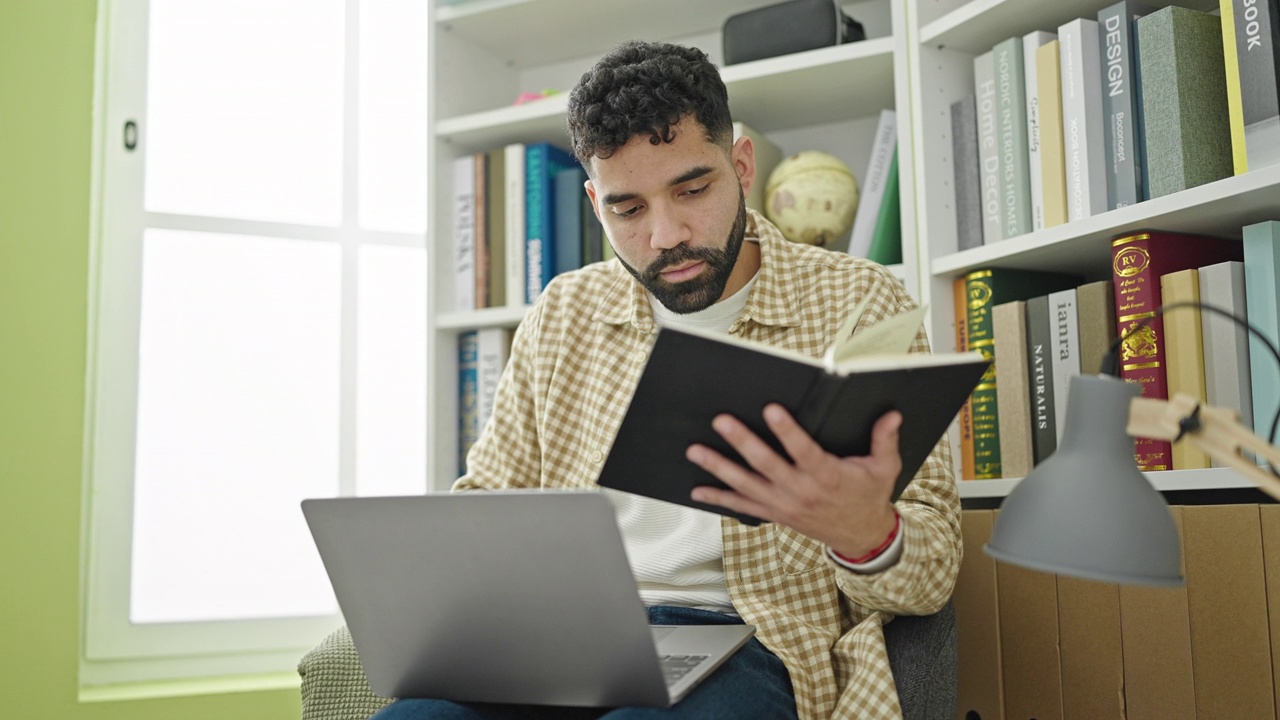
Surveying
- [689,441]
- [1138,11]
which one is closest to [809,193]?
[1138,11]

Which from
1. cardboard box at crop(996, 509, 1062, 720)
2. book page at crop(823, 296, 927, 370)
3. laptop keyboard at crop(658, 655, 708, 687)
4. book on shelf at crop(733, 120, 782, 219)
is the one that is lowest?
cardboard box at crop(996, 509, 1062, 720)

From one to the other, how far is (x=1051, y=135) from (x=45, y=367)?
1.64m

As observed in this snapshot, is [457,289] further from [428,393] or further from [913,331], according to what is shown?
[913,331]

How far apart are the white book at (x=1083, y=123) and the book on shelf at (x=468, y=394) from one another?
1026mm

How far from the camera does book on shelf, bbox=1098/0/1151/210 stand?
1253mm

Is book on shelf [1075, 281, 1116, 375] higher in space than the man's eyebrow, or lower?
lower

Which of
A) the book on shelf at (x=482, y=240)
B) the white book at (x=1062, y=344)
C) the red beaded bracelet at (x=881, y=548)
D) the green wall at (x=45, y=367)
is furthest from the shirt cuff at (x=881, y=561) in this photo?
the green wall at (x=45, y=367)

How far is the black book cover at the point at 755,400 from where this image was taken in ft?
2.40

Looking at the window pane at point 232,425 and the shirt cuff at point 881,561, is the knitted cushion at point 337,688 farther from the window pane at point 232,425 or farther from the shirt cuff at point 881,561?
the window pane at point 232,425

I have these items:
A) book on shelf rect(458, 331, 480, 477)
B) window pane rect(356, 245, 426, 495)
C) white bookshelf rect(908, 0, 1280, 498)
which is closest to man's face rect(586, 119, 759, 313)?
white bookshelf rect(908, 0, 1280, 498)

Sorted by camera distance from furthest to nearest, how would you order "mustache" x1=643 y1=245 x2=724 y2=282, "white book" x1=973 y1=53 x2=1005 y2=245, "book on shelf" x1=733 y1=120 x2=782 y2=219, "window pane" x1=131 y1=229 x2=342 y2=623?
"window pane" x1=131 y1=229 x2=342 y2=623 → "book on shelf" x1=733 y1=120 x2=782 y2=219 → "white book" x1=973 y1=53 x2=1005 y2=245 → "mustache" x1=643 y1=245 x2=724 y2=282

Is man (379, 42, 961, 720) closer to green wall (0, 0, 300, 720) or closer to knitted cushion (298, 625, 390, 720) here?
knitted cushion (298, 625, 390, 720)

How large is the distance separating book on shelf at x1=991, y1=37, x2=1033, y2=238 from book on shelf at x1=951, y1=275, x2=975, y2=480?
0.34 ft

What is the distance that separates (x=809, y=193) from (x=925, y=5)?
317 millimetres
